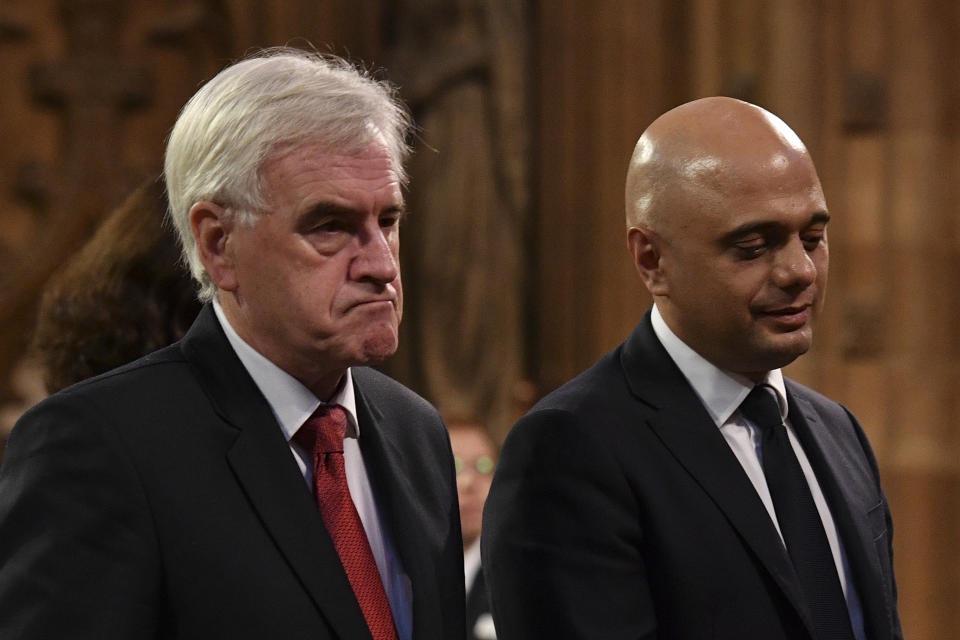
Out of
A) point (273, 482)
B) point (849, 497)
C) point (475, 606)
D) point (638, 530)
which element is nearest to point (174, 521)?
point (273, 482)

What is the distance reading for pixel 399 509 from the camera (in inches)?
74.4

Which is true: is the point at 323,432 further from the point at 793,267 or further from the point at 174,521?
the point at 793,267

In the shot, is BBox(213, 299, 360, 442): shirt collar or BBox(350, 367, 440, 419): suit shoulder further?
BBox(350, 367, 440, 419): suit shoulder

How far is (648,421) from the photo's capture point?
201cm

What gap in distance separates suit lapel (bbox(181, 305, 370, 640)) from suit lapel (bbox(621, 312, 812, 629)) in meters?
0.52

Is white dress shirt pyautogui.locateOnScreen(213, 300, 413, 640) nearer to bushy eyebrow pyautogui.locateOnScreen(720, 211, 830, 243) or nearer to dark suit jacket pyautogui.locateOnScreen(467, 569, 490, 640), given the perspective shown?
bushy eyebrow pyautogui.locateOnScreen(720, 211, 830, 243)

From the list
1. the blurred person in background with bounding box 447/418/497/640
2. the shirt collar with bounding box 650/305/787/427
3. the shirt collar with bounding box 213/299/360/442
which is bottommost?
the blurred person in background with bounding box 447/418/497/640

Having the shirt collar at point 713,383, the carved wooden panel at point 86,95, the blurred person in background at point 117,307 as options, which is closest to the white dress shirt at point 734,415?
the shirt collar at point 713,383

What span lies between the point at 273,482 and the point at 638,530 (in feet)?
1.64

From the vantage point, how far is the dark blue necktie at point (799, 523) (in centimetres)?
195

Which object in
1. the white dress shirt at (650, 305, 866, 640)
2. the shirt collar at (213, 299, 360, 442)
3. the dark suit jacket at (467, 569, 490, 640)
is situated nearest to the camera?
the shirt collar at (213, 299, 360, 442)

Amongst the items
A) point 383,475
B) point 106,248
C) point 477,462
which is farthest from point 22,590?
point 477,462

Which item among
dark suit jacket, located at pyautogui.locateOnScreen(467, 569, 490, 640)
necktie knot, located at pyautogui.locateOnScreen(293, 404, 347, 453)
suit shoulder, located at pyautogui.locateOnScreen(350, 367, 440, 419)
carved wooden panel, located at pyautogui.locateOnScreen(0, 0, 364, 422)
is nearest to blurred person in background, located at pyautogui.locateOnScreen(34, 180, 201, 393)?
suit shoulder, located at pyautogui.locateOnScreen(350, 367, 440, 419)

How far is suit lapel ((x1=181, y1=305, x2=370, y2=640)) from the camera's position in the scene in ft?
5.61
